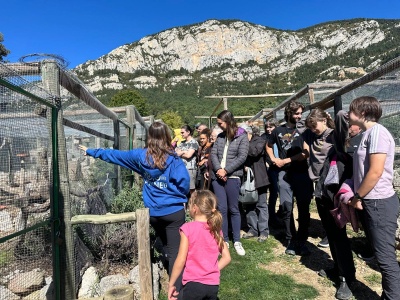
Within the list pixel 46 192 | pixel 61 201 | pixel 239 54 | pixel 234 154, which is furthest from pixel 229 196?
pixel 239 54

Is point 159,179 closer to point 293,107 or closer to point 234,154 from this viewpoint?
point 234,154

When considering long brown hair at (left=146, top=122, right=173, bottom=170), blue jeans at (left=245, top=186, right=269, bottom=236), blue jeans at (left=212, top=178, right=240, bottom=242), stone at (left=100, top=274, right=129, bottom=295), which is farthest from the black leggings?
blue jeans at (left=245, top=186, right=269, bottom=236)

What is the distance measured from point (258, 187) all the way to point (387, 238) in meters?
2.29

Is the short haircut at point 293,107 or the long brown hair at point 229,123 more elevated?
the short haircut at point 293,107

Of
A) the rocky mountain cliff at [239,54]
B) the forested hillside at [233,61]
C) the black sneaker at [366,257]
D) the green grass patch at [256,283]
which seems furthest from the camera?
the rocky mountain cliff at [239,54]

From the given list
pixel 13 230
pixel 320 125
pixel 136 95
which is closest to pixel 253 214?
pixel 320 125

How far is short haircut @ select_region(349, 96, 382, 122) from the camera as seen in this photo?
2.47 metres

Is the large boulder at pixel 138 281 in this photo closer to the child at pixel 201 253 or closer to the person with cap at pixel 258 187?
the child at pixel 201 253

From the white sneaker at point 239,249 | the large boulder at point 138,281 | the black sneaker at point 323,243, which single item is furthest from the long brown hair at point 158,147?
the black sneaker at point 323,243

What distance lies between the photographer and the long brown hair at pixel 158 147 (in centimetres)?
285

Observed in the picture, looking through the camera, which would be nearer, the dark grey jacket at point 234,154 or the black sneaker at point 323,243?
the dark grey jacket at point 234,154

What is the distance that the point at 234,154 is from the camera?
4223mm

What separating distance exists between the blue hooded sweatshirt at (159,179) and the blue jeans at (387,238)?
154 cm

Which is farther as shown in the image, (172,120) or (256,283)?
(172,120)
